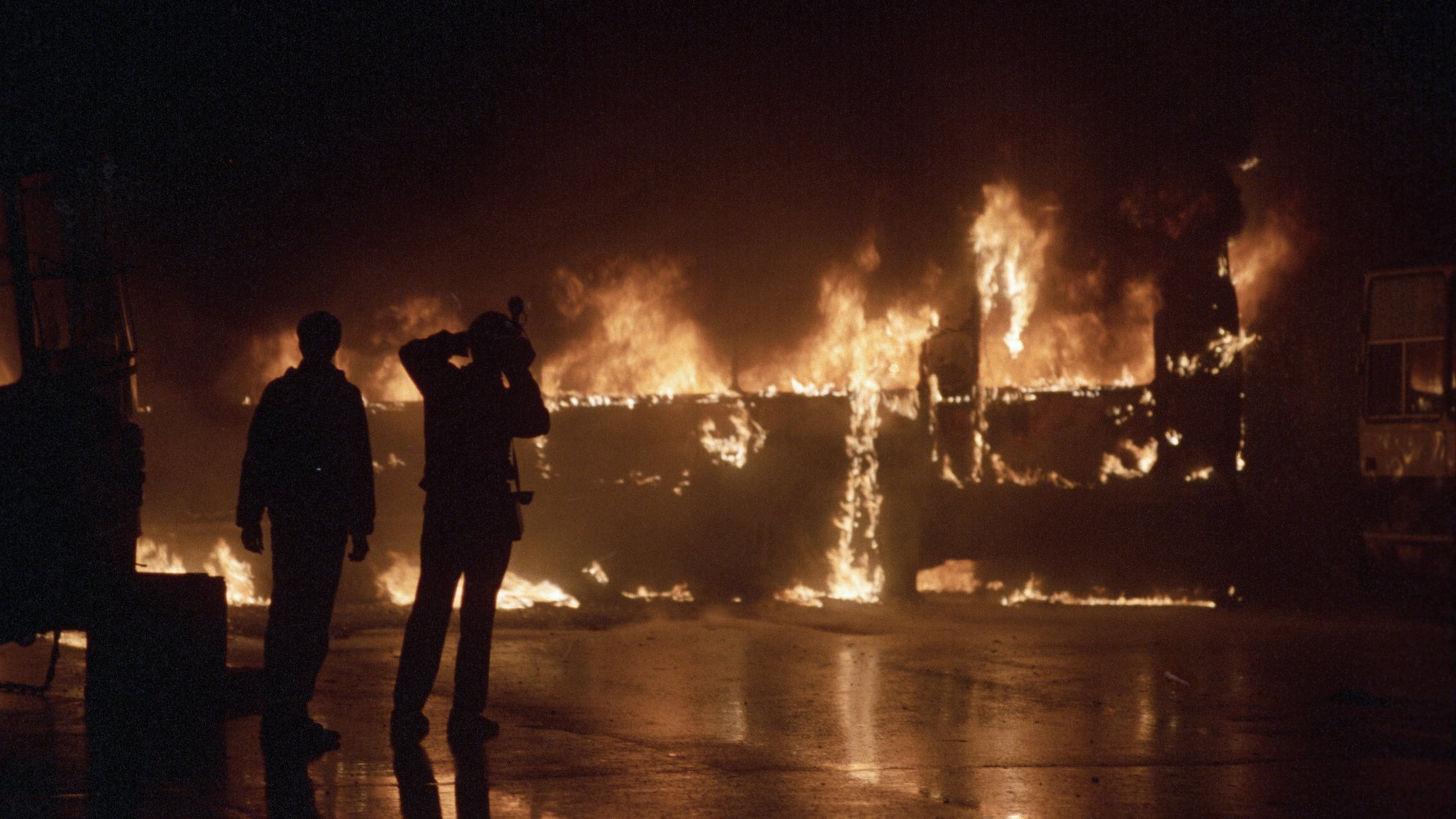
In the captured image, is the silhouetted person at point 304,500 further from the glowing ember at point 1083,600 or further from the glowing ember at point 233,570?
the glowing ember at point 1083,600

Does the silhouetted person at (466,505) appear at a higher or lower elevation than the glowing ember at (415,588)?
higher

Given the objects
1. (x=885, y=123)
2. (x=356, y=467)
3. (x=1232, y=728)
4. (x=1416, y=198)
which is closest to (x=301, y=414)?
(x=356, y=467)

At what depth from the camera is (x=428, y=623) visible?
6031 mm

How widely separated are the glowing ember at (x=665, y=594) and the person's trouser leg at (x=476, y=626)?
22.6 feet

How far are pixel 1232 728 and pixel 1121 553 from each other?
6.22 meters

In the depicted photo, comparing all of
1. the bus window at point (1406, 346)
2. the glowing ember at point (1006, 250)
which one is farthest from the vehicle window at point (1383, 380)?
the glowing ember at point (1006, 250)

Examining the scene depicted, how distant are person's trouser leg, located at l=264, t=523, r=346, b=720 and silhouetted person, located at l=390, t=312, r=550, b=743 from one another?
0.38m

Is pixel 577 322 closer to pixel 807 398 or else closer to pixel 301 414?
pixel 807 398

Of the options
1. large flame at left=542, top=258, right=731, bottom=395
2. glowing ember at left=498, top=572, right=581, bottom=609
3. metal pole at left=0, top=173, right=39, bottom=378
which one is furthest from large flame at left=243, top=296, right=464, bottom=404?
metal pole at left=0, top=173, right=39, bottom=378

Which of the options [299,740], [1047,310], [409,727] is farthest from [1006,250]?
[299,740]

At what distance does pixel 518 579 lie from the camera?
13.1 meters

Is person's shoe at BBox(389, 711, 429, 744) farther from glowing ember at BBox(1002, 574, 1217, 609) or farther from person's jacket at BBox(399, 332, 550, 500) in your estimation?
glowing ember at BBox(1002, 574, 1217, 609)

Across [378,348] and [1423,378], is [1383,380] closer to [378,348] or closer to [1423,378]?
[1423,378]

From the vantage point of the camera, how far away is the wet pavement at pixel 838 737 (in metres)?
4.89
